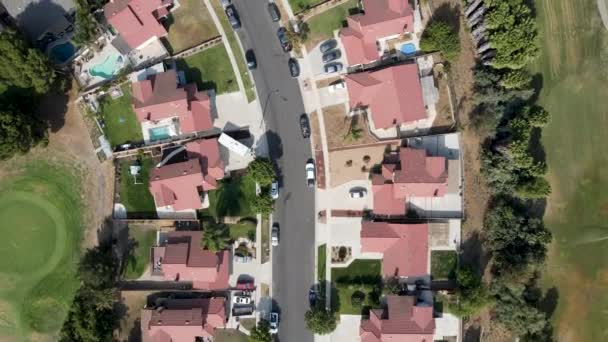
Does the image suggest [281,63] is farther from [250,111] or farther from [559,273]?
[559,273]

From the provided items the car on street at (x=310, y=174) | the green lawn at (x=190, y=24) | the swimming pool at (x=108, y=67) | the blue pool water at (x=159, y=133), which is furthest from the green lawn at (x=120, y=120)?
the car on street at (x=310, y=174)

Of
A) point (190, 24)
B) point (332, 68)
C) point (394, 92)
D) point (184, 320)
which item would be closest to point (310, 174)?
point (332, 68)

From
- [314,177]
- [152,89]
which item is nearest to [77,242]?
[152,89]

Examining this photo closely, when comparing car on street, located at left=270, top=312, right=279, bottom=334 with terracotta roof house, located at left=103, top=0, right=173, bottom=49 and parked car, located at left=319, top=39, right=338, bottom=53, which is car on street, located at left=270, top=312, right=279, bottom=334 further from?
terracotta roof house, located at left=103, top=0, right=173, bottom=49

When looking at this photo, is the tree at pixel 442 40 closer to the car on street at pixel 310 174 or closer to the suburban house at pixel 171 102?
the car on street at pixel 310 174

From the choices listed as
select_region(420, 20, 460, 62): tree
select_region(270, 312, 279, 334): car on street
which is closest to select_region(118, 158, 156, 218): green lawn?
select_region(270, 312, 279, 334): car on street
